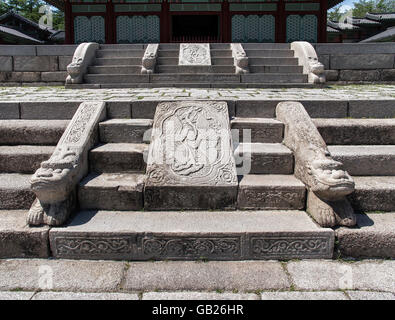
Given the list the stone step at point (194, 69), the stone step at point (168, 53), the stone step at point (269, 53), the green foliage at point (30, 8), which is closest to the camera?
the stone step at point (194, 69)

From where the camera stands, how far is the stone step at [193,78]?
715 centimetres

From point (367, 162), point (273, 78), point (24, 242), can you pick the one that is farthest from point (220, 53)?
point (24, 242)

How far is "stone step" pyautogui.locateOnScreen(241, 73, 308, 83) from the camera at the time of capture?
716 cm

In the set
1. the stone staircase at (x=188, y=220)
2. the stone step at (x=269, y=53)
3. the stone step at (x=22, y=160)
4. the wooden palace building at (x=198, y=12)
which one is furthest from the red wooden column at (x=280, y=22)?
the stone step at (x=22, y=160)

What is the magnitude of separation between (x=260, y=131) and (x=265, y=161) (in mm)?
558

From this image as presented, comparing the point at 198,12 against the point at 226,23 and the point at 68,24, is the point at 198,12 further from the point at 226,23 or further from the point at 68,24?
the point at 68,24

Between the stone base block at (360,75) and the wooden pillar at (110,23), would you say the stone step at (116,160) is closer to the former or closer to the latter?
the stone base block at (360,75)

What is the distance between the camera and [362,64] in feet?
25.1

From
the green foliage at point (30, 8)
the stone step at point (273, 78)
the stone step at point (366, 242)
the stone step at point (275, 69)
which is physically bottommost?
the stone step at point (366, 242)

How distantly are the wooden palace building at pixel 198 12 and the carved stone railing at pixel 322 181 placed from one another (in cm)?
1021

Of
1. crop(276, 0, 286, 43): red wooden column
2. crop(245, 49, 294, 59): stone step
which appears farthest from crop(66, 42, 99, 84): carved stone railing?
crop(276, 0, 286, 43): red wooden column

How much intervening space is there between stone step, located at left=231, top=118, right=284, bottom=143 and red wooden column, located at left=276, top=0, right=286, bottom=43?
9756 mm

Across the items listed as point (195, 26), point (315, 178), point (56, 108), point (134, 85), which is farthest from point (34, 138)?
point (195, 26)

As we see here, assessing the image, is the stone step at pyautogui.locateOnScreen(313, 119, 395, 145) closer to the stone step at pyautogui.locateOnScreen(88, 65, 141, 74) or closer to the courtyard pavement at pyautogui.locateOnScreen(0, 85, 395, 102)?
the courtyard pavement at pyautogui.locateOnScreen(0, 85, 395, 102)
